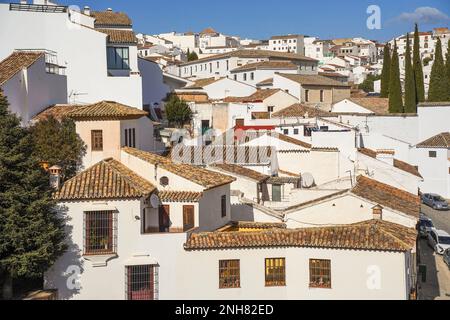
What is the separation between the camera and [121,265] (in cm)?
1430

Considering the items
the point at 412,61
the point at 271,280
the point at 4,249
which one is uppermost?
the point at 412,61

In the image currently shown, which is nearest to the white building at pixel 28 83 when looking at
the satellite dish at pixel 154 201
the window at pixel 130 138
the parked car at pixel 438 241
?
the window at pixel 130 138

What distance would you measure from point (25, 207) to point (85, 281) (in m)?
2.41

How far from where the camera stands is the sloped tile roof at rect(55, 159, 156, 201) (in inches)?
560

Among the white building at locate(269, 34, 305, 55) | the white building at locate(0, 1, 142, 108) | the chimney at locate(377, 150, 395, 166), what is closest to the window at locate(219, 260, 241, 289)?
the chimney at locate(377, 150, 395, 166)

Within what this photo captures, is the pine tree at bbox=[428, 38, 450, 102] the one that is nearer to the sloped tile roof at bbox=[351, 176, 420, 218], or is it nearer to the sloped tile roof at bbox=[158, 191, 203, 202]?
the sloped tile roof at bbox=[351, 176, 420, 218]

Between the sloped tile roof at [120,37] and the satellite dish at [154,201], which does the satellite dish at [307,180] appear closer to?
the satellite dish at [154,201]

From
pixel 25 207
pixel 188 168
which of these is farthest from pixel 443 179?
pixel 25 207

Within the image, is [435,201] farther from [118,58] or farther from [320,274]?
[320,274]

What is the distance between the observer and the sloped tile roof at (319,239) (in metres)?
13.7

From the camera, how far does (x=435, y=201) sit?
31.3m

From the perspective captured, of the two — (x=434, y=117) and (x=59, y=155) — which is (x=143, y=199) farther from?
(x=434, y=117)

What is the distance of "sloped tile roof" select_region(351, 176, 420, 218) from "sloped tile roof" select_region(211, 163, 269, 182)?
357 centimetres

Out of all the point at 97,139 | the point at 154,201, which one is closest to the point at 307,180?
the point at 97,139
